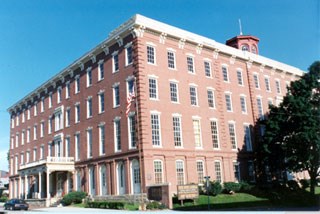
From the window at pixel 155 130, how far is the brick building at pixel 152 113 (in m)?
0.09

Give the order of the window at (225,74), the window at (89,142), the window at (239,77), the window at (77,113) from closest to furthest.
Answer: the window at (89,142) < the window at (225,74) < the window at (77,113) < the window at (239,77)

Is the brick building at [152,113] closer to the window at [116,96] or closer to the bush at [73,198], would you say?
the window at [116,96]

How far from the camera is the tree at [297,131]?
112ft

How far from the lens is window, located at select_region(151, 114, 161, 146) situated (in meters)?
32.0

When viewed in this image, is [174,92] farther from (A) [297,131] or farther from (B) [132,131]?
(A) [297,131]

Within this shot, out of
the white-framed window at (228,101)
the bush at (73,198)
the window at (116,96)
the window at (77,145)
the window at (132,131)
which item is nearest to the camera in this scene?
the window at (132,131)

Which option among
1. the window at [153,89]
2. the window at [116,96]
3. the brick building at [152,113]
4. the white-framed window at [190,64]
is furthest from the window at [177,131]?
the white-framed window at [190,64]

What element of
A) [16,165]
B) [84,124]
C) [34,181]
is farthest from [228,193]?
[16,165]

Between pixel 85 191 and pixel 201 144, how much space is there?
44.0ft

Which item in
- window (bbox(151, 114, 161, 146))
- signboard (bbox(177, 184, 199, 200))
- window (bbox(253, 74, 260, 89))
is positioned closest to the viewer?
signboard (bbox(177, 184, 199, 200))

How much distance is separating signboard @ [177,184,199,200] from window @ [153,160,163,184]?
3.17 meters

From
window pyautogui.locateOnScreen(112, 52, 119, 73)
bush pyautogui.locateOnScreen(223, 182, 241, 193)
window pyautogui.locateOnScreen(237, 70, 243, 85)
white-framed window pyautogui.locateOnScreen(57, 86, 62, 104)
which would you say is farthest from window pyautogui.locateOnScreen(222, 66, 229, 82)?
white-framed window pyautogui.locateOnScreen(57, 86, 62, 104)

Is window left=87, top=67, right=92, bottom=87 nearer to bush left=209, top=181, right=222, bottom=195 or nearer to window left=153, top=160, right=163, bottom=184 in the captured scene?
window left=153, top=160, right=163, bottom=184

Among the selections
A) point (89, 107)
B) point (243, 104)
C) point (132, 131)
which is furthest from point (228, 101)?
point (89, 107)
